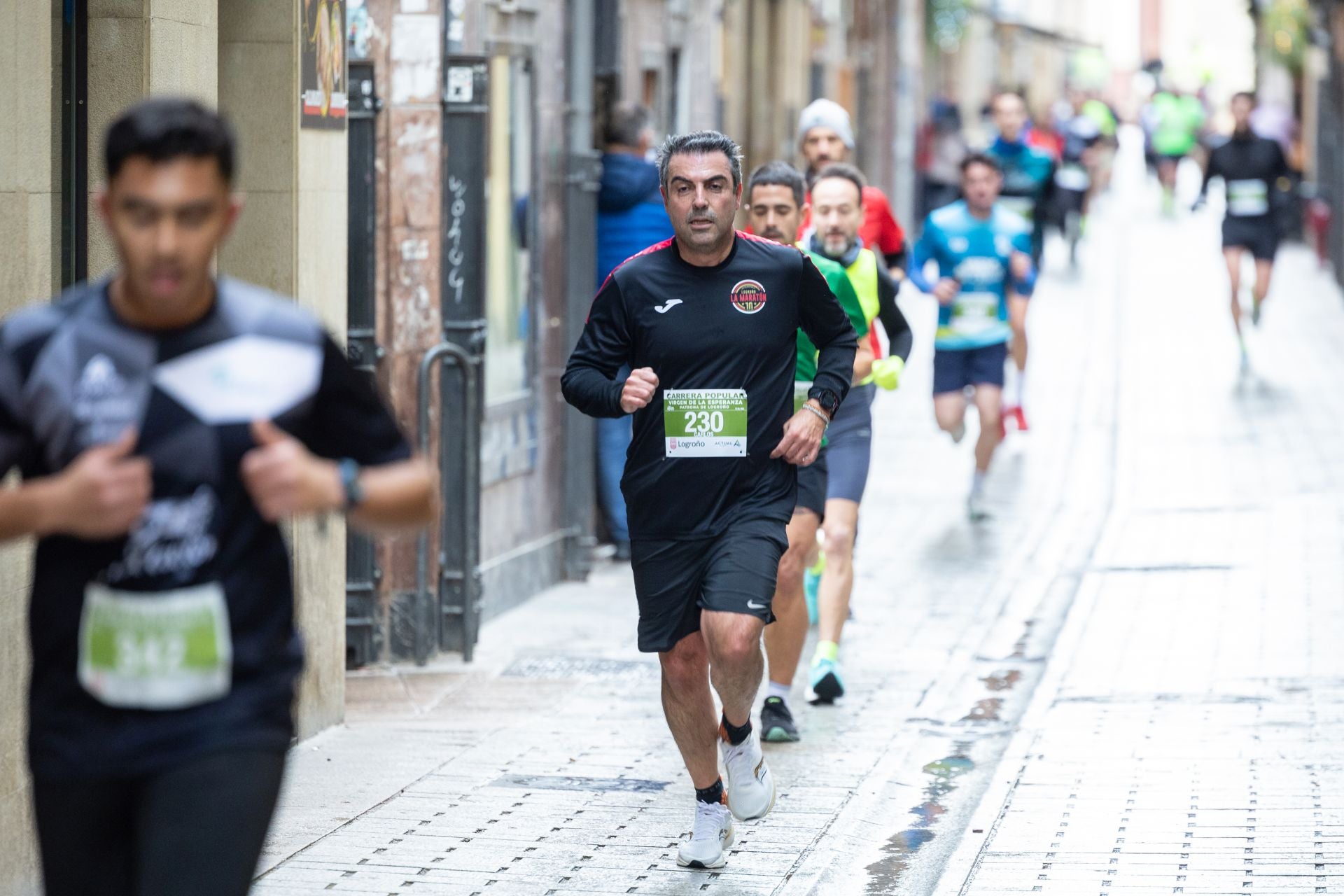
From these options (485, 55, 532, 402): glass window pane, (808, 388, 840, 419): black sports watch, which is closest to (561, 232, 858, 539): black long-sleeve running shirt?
(808, 388, 840, 419): black sports watch

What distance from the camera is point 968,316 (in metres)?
12.9

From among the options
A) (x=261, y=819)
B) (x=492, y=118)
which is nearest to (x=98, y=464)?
(x=261, y=819)

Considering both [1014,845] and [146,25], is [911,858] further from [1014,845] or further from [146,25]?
[146,25]

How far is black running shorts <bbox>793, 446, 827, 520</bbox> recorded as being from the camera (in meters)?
7.76

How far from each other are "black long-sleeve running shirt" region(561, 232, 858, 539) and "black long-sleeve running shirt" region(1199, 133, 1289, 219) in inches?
534

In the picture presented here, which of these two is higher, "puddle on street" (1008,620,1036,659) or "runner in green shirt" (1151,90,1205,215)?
"runner in green shirt" (1151,90,1205,215)

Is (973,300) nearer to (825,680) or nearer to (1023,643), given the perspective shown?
(1023,643)

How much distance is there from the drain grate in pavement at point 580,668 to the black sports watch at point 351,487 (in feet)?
18.3

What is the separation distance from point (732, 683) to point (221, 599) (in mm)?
2728

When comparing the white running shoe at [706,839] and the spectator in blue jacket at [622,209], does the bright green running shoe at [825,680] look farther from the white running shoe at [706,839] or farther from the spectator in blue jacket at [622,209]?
the spectator in blue jacket at [622,209]

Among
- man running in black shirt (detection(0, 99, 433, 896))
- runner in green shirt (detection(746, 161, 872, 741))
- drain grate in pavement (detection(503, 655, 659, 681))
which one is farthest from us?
drain grate in pavement (detection(503, 655, 659, 681))

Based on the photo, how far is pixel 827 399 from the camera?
6375 mm

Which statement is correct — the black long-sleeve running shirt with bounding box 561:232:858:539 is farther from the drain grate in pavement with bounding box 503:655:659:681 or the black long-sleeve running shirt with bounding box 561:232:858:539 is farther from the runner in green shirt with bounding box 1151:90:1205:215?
the runner in green shirt with bounding box 1151:90:1205:215

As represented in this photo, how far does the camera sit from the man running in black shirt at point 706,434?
609 cm
